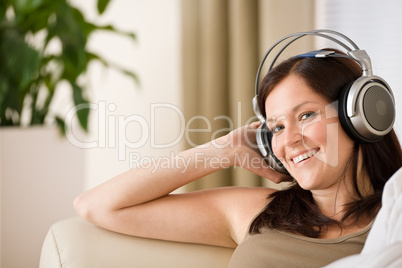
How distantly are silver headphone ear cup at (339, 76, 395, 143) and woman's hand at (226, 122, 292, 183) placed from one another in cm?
27

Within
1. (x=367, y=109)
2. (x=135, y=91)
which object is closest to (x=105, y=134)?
(x=135, y=91)

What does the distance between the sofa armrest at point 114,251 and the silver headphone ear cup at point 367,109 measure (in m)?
0.43

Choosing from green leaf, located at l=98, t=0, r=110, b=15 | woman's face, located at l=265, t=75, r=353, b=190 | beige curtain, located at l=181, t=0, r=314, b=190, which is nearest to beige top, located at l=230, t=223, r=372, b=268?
woman's face, located at l=265, t=75, r=353, b=190

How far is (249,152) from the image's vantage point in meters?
1.27

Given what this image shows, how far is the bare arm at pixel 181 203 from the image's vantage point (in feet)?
4.01

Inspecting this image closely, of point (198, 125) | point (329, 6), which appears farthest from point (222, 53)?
point (329, 6)

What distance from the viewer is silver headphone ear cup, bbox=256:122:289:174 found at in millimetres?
1205

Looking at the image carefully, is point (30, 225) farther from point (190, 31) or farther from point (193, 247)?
point (193, 247)

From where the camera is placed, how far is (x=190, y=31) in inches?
86.7

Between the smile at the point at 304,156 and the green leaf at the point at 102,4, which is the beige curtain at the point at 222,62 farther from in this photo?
the smile at the point at 304,156

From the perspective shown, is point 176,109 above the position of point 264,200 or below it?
above

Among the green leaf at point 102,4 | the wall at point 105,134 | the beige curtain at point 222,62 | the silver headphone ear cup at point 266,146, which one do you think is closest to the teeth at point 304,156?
the silver headphone ear cup at point 266,146

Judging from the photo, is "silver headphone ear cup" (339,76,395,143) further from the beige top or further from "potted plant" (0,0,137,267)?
"potted plant" (0,0,137,267)

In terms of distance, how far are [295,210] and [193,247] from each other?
244 mm
